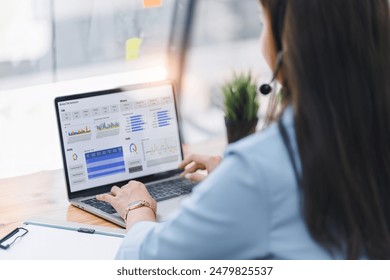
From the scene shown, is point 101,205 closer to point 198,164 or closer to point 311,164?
Answer: point 198,164

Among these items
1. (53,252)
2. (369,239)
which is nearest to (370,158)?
(369,239)

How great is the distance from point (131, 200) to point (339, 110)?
67 cm

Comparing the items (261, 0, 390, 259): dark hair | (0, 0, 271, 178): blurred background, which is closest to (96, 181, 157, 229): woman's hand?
(261, 0, 390, 259): dark hair

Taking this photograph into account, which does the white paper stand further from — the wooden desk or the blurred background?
the blurred background

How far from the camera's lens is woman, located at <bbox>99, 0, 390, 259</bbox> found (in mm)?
902

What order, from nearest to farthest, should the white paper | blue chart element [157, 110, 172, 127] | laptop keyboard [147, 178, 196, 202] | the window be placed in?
the white paper, laptop keyboard [147, 178, 196, 202], blue chart element [157, 110, 172, 127], the window

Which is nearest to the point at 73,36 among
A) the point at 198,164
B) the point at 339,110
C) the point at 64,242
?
the point at 198,164

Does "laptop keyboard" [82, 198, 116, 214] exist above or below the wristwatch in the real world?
below

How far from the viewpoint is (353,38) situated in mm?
929

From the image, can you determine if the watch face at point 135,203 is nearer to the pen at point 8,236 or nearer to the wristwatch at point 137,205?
the wristwatch at point 137,205

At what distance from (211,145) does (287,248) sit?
1258 millimetres

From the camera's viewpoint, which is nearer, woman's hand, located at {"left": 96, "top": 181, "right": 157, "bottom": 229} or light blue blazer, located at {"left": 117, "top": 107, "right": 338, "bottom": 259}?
light blue blazer, located at {"left": 117, "top": 107, "right": 338, "bottom": 259}

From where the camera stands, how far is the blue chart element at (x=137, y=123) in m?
1.76

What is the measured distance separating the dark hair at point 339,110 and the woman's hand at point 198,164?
755mm
